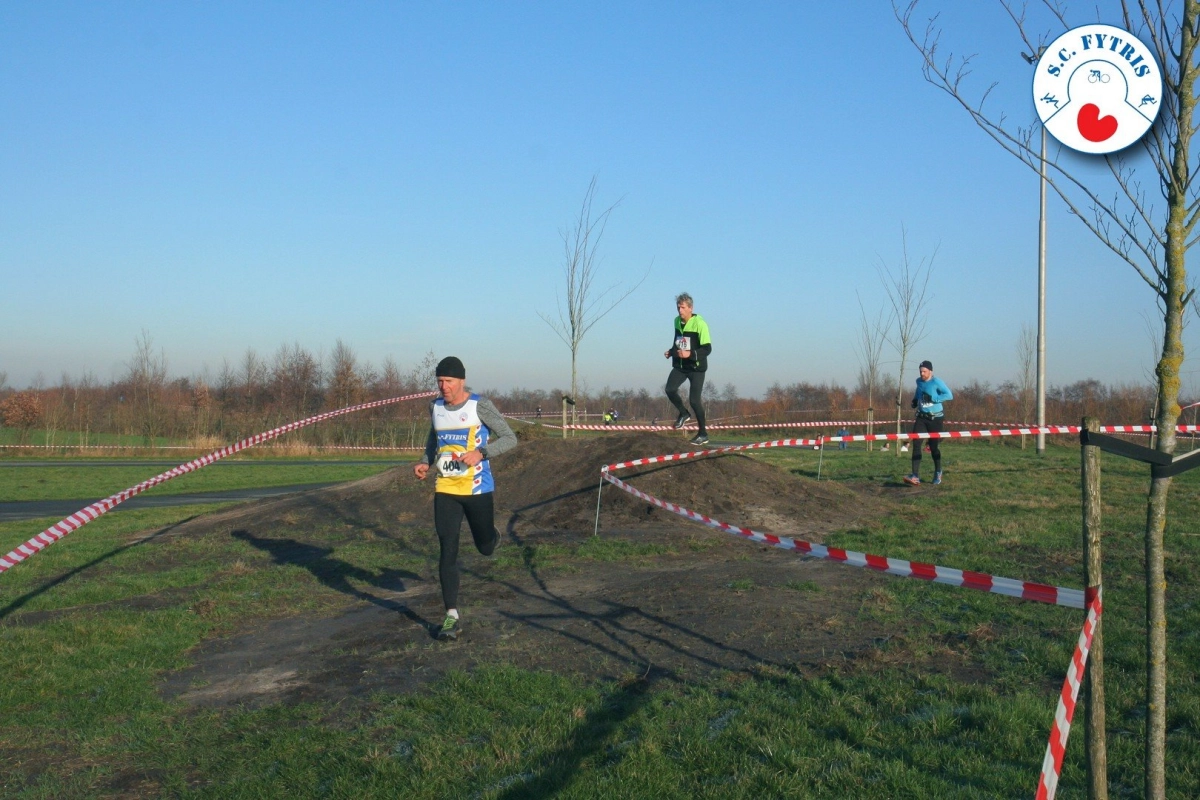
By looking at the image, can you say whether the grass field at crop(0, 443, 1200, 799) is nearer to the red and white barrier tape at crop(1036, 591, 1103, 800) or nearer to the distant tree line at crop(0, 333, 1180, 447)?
the red and white barrier tape at crop(1036, 591, 1103, 800)

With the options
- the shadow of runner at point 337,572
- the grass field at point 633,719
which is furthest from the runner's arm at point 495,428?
the grass field at point 633,719

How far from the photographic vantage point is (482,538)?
24.8ft

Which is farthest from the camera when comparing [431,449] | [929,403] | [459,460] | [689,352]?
[929,403]

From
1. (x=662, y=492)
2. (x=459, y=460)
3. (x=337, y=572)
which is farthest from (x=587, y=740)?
(x=662, y=492)

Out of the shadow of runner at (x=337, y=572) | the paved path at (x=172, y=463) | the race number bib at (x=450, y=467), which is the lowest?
the paved path at (x=172, y=463)

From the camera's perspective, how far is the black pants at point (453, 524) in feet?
23.5

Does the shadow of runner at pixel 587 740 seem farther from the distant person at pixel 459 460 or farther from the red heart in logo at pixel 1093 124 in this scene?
the red heart in logo at pixel 1093 124

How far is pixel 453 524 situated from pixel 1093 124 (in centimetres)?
522

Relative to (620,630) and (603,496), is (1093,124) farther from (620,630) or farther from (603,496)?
(603,496)

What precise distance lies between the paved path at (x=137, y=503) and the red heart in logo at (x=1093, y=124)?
50.6 ft

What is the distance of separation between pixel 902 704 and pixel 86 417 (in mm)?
43961

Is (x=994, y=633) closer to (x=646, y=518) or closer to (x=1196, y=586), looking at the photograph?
(x=1196, y=586)

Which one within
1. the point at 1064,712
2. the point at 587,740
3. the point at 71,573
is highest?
the point at 1064,712

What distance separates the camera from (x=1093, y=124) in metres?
3.68
